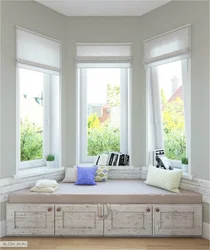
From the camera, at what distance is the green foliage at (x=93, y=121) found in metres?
3.84

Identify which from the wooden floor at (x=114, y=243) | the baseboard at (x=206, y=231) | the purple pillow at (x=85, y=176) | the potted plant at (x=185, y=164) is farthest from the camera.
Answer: the purple pillow at (x=85, y=176)

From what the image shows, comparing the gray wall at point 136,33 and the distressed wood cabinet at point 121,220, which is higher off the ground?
the gray wall at point 136,33

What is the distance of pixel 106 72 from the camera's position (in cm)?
387

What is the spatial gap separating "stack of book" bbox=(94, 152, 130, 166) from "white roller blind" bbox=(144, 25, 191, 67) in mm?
1296

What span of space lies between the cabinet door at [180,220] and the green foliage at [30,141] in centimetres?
170

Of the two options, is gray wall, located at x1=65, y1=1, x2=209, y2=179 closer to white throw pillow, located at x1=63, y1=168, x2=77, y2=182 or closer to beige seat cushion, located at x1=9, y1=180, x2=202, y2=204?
white throw pillow, located at x1=63, y1=168, x2=77, y2=182

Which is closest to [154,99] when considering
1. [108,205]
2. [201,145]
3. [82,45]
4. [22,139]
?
[201,145]

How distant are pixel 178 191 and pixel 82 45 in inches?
89.0

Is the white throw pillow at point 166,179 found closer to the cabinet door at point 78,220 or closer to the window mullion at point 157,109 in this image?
the window mullion at point 157,109

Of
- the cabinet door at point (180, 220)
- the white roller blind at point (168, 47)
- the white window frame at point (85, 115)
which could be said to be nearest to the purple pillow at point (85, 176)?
the white window frame at point (85, 115)

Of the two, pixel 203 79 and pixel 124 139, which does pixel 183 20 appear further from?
pixel 124 139

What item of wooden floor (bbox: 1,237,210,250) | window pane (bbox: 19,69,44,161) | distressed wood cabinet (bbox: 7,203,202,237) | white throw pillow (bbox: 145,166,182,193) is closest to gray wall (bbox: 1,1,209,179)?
white throw pillow (bbox: 145,166,182,193)

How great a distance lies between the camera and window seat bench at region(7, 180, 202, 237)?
2.88 m

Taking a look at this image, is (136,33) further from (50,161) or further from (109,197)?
(109,197)
